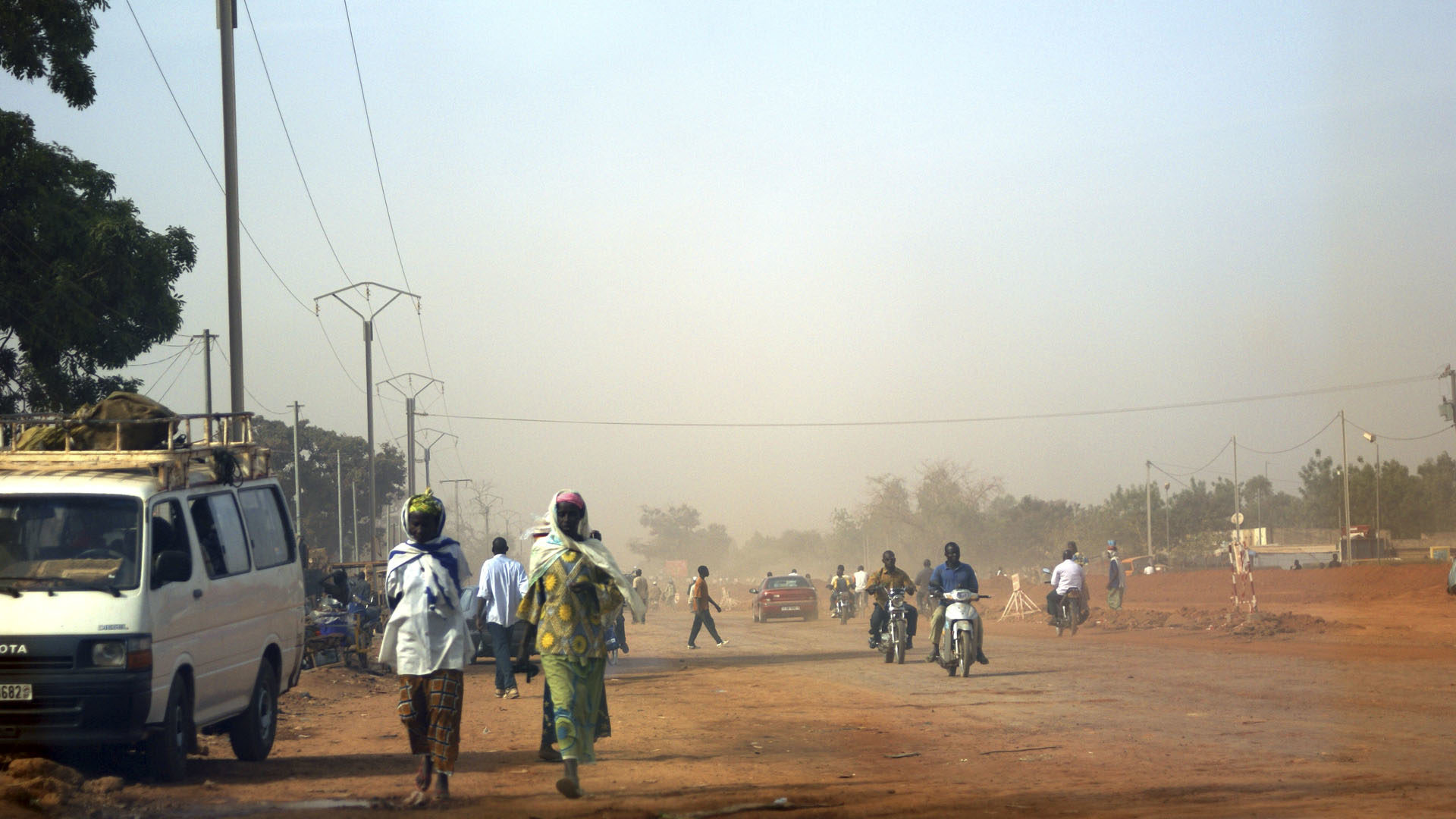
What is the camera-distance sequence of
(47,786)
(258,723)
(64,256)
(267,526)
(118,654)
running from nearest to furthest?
(47,786) < (118,654) < (258,723) < (267,526) < (64,256)

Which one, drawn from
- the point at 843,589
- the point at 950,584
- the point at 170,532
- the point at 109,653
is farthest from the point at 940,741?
the point at 843,589

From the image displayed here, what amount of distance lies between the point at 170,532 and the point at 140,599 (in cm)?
82

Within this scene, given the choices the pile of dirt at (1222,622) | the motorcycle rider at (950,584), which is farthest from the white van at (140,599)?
the pile of dirt at (1222,622)

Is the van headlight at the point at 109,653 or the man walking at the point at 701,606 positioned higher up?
the van headlight at the point at 109,653

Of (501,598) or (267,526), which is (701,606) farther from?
(267,526)

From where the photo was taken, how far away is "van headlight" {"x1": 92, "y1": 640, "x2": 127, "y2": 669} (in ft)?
28.5

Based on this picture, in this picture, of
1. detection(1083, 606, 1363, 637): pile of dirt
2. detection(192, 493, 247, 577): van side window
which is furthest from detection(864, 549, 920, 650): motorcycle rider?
detection(192, 493, 247, 577): van side window

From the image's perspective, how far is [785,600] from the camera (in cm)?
4412

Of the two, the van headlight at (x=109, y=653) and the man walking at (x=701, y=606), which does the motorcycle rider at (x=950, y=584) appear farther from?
the van headlight at (x=109, y=653)

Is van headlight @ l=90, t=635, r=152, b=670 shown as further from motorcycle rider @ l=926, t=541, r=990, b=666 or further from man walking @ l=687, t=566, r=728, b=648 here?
man walking @ l=687, t=566, r=728, b=648

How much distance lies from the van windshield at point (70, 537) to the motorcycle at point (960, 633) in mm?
11380

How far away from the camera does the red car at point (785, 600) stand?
1736 inches

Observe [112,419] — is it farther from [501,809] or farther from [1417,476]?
[1417,476]

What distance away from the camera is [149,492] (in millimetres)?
9484
